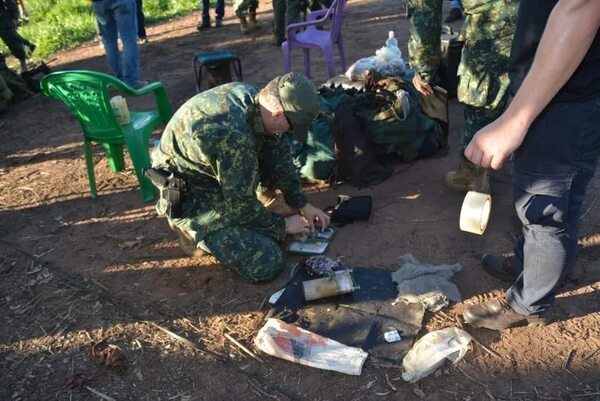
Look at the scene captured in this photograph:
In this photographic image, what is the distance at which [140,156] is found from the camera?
405cm

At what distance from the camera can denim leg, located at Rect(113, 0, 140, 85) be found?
6125 millimetres

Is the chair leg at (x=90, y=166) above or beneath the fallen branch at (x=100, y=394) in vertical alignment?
above

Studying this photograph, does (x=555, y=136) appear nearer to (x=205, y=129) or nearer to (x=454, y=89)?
(x=205, y=129)

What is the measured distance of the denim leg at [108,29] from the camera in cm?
609

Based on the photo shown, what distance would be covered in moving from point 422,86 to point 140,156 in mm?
2441

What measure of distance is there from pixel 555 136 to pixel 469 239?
1.53m

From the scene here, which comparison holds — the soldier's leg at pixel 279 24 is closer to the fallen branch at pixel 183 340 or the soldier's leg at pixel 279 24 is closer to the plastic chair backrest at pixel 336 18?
the plastic chair backrest at pixel 336 18

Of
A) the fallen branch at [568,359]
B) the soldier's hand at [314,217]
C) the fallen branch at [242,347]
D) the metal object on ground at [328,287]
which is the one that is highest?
the soldier's hand at [314,217]

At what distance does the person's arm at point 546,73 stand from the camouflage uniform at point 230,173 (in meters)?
1.42

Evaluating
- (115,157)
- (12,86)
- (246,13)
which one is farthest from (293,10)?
(115,157)

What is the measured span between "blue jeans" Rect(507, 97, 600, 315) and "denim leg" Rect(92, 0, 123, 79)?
5565 mm

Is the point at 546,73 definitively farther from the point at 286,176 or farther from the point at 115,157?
the point at 115,157

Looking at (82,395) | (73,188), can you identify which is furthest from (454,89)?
(82,395)

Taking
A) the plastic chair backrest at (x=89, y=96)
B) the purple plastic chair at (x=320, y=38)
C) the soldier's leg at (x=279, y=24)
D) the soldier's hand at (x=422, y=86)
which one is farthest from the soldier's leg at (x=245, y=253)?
the soldier's leg at (x=279, y=24)
